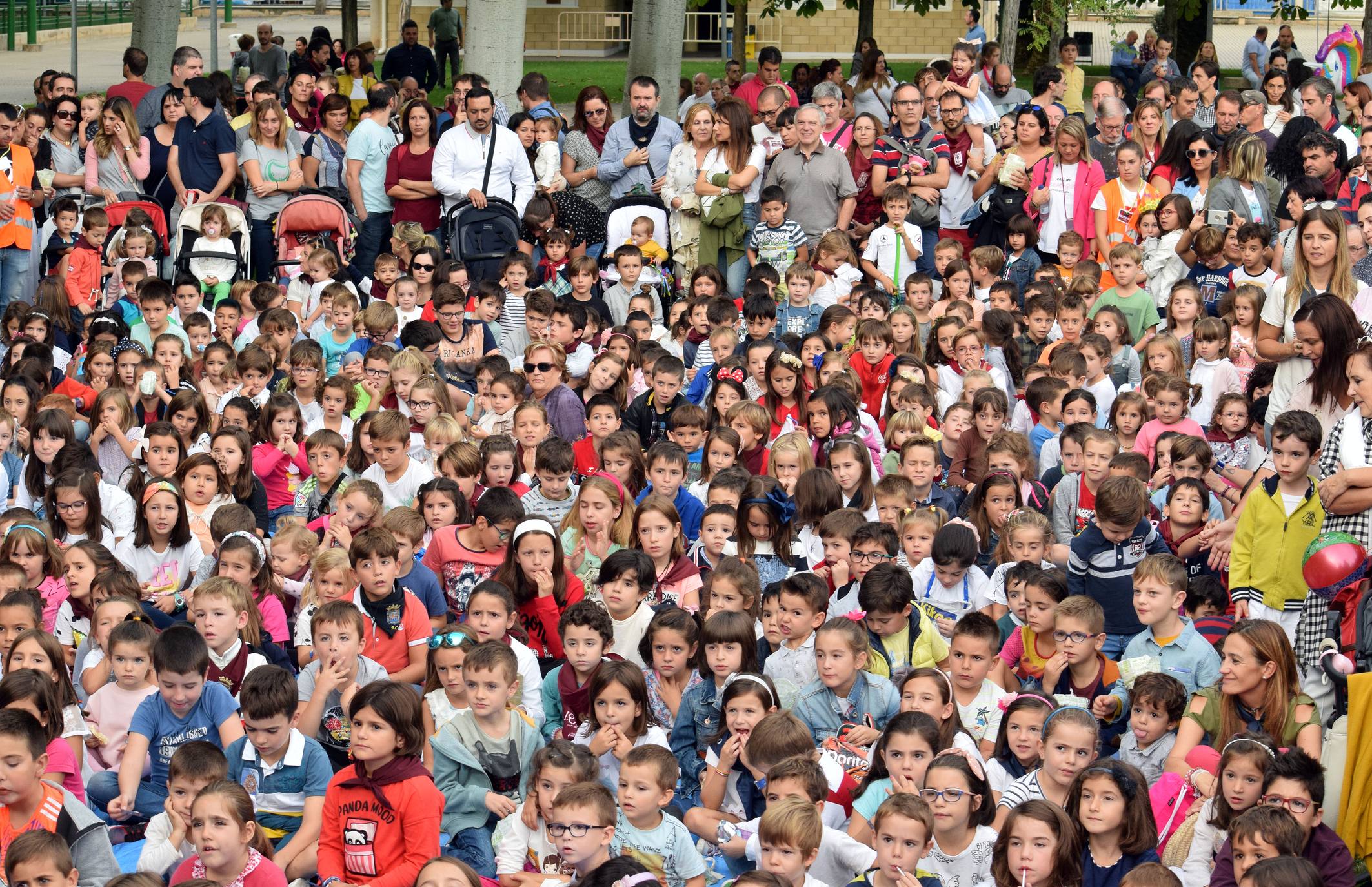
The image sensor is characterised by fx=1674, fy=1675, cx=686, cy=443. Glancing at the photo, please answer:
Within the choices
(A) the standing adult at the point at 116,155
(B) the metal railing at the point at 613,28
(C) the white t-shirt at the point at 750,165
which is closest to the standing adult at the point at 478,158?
(C) the white t-shirt at the point at 750,165

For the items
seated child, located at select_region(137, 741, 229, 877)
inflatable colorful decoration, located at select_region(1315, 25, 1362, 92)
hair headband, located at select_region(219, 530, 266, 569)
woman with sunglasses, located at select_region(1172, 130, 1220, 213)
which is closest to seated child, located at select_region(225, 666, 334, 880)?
seated child, located at select_region(137, 741, 229, 877)

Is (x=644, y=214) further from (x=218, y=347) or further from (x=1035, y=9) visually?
(x=1035, y=9)

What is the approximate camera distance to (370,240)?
14094 millimetres

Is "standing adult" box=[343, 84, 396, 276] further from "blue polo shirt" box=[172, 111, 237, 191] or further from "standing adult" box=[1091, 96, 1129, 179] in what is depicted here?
"standing adult" box=[1091, 96, 1129, 179]

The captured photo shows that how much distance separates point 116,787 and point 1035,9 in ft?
71.2

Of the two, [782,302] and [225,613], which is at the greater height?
[782,302]

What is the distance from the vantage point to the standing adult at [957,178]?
13.6 m

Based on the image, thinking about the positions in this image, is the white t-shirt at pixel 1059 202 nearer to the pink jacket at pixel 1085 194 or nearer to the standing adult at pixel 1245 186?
the pink jacket at pixel 1085 194

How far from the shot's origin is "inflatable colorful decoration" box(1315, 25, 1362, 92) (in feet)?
63.4

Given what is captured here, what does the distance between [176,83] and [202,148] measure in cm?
114

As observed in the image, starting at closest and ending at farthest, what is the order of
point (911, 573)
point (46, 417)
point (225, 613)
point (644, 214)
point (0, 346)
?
point (225, 613) → point (911, 573) → point (46, 417) → point (0, 346) → point (644, 214)

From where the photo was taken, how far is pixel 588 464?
9883 mm

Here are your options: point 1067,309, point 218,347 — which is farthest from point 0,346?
point 1067,309

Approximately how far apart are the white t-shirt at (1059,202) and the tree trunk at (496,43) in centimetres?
532
